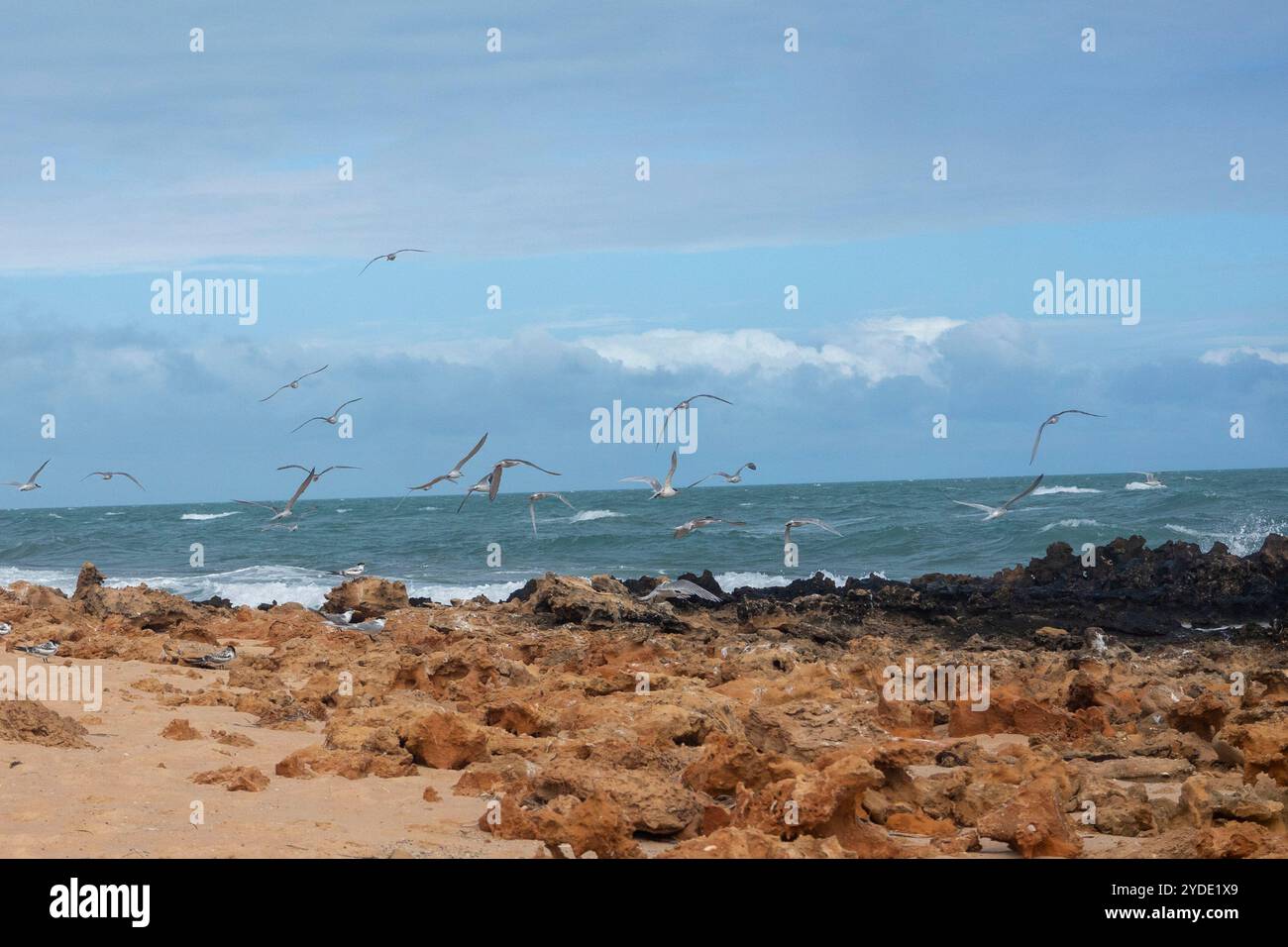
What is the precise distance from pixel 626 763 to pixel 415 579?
25.9 metres

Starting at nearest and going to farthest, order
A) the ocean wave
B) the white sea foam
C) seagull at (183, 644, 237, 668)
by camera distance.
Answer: seagull at (183, 644, 237, 668) < the ocean wave < the white sea foam

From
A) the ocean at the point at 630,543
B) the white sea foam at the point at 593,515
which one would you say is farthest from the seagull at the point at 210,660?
the white sea foam at the point at 593,515

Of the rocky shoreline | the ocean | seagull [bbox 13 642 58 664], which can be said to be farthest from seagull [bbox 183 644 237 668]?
the ocean

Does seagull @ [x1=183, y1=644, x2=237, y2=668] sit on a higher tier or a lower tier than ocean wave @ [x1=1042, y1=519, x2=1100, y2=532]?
lower

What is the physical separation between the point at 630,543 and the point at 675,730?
32160mm

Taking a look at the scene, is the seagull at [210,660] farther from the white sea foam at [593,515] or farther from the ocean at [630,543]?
the white sea foam at [593,515]

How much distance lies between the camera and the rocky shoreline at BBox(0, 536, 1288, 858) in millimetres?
6090

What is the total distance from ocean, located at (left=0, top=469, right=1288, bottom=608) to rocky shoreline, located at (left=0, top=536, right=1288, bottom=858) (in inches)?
496

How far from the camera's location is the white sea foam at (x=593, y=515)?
52.1m

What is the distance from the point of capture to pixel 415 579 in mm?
32375

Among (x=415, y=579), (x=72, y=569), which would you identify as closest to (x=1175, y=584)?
(x=415, y=579)

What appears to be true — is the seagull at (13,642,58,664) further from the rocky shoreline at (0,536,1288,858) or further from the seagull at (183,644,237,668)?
the seagull at (183,644,237,668)

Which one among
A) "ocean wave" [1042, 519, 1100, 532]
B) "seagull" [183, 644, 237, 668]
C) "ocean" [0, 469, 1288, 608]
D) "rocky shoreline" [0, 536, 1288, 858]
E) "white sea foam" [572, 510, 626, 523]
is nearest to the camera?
"rocky shoreline" [0, 536, 1288, 858]
